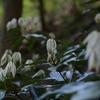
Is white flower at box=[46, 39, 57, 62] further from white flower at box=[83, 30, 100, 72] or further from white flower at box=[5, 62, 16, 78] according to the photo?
white flower at box=[83, 30, 100, 72]

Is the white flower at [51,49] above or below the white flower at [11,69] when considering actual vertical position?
above

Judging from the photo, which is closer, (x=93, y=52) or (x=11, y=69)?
(x=93, y=52)

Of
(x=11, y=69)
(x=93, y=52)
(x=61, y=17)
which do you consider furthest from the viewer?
(x=61, y=17)

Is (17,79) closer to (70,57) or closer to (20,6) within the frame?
(70,57)

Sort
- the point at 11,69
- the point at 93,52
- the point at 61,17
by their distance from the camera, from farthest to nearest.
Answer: the point at 61,17 < the point at 11,69 < the point at 93,52

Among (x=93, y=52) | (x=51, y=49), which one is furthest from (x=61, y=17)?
(x=93, y=52)

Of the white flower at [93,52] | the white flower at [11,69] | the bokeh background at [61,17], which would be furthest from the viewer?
the bokeh background at [61,17]

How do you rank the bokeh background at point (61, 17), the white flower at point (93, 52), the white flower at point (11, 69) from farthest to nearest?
the bokeh background at point (61, 17), the white flower at point (11, 69), the white flower at point (93, 52)

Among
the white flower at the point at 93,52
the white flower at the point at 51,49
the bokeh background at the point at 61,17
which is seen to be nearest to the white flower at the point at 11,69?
the white flower at the point at 51,49

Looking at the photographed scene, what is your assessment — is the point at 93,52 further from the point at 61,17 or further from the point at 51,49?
the point at 61,17

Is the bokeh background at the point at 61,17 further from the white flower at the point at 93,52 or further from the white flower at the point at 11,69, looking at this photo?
the white flower at the point at 93,52

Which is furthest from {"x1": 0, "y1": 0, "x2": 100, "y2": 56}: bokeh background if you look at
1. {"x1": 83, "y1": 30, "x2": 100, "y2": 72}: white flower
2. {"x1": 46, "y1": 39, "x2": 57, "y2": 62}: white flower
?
{"x1": 83, "y1": 30, "x2": 100, "y2": 72}: white flower
